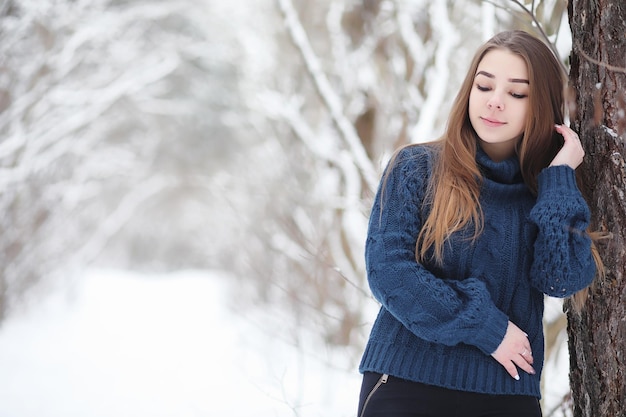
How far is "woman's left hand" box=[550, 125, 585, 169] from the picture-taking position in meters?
2.14

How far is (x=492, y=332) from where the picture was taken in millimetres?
1967

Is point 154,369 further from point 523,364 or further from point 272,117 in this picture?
point 523,364

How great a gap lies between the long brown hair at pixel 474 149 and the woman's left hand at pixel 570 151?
49mm

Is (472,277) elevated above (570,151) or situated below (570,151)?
below

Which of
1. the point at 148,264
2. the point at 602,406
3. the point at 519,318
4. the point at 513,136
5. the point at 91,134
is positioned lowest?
the point at 148,264

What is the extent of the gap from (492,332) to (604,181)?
22.7 inches

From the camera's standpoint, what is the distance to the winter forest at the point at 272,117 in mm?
4645

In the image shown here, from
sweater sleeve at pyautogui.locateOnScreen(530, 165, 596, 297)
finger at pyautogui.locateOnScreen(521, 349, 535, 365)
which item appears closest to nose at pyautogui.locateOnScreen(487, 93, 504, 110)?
sweater sleeve at pyautogui.locateOnScreen(530, 165, 596, 297)

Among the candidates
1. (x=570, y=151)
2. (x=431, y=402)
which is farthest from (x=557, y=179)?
(x=431, y=402)

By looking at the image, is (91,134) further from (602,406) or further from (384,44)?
(602,406)

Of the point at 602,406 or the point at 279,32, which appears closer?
the point at 602,406

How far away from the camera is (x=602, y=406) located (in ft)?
7.17

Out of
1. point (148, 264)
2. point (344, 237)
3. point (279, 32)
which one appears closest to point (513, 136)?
point (344, 237)

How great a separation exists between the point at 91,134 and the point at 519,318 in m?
12.5
